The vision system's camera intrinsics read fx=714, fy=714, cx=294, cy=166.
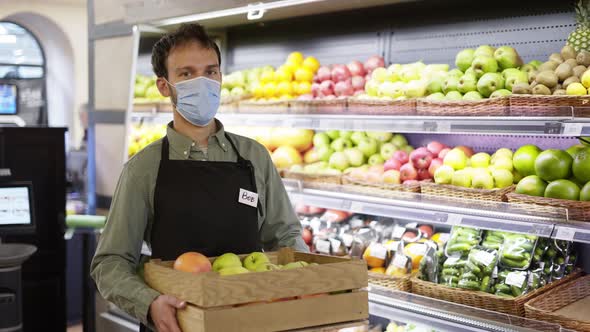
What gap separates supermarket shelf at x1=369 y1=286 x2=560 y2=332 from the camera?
2.82m

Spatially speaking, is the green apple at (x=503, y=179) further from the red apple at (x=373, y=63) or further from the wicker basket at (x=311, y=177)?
the red apple at (x=373, y=63)

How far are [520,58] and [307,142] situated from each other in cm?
146

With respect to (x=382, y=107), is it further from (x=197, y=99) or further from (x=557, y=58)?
(x=197, y=99)

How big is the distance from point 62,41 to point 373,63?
876 cm

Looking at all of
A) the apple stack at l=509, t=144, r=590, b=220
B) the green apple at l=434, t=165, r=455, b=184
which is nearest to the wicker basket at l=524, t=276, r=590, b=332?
the apple stack at l=509, t=144, r=590, b=220

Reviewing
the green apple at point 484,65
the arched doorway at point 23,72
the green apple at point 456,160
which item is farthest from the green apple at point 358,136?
the arched doorway at point 23,72

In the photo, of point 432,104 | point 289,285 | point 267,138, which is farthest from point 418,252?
point 289,285

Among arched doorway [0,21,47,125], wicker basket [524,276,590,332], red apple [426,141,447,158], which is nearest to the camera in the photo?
wicker basket [524,276,590,332]

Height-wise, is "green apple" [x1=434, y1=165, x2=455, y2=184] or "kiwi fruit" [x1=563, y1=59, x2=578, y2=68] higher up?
"kiwi fruit" [x1=563, y1=59, x2=578, y2=68]

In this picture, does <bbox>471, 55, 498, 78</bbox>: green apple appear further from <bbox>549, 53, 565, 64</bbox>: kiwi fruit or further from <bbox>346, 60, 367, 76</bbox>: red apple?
<bbox>346, 60, 367, 76</bbox>: red apple

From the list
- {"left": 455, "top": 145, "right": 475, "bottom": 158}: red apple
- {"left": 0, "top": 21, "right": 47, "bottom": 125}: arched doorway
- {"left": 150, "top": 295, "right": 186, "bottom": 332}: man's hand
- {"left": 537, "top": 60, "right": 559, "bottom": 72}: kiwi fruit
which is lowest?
{"left": 150, "top": 295, "right": 186, "bottom": 332}: man's hand

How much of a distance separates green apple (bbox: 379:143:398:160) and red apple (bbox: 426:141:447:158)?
276 mm

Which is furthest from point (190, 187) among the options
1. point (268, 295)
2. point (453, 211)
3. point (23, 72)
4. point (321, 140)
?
point (23, 72)

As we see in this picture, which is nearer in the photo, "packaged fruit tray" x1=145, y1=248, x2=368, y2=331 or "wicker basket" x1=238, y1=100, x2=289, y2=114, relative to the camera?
"packaged fruit tray" x1=145, y1=248, x2=368, y2=331
